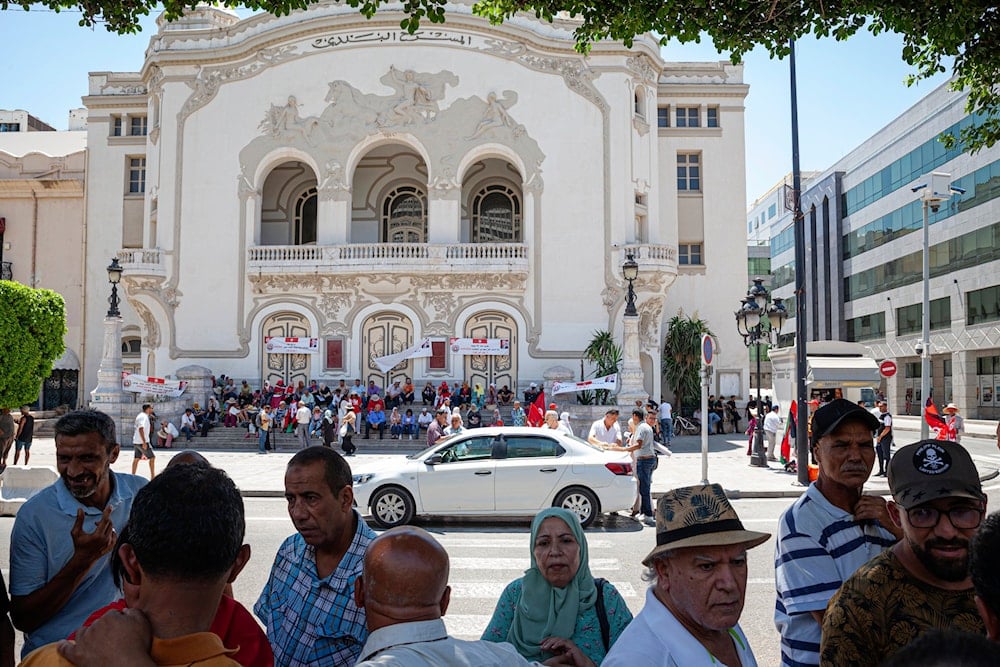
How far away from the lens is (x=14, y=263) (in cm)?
4022

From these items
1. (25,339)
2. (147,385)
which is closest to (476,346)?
(147,385)

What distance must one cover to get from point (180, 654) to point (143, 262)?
1394 inches

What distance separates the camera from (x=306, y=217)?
37281 millimetres

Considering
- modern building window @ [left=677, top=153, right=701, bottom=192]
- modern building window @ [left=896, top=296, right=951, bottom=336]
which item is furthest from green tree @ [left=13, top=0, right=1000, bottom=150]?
modern building window @ [left=896, top=296, right=951, bottom=336]

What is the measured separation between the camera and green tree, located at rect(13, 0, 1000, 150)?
23.6 ft

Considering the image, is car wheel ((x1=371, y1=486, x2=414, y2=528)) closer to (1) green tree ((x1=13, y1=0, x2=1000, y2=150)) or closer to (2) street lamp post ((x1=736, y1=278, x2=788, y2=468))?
(1) green tree ((x1=13, y1=0, x2=1000, y2=150))

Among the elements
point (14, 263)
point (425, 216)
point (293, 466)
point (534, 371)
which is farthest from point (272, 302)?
point (293, 466)

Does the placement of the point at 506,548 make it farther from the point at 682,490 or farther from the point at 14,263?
the point at 14,263

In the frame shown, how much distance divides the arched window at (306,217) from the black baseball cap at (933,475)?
1422 inches

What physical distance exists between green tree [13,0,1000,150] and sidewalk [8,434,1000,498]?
7244 millimetres

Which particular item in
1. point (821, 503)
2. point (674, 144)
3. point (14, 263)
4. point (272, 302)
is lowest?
point (821, 503)

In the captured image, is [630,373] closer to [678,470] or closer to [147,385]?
[678,470]

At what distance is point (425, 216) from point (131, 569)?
35.1 meters

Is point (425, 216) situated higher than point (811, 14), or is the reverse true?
point (425, 216)
